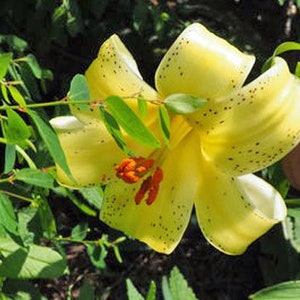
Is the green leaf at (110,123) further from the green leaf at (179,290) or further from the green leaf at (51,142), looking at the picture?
the green leaf at (179,290)

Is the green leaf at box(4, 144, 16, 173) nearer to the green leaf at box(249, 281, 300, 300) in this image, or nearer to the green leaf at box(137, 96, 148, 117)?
the green leaf at box(137, 96, 148, 117)

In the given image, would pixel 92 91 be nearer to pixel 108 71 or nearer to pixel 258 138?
pixel 108 71

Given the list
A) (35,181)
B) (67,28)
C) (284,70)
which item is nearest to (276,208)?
(284,70)

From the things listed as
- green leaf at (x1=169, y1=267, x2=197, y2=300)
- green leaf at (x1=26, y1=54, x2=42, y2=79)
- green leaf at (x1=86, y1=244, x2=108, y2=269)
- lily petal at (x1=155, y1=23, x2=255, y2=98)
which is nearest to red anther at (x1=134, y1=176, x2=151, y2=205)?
lily petal at (x1=155, y1=23, x2=255, y2=98)

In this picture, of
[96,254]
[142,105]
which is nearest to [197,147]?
[142,105]

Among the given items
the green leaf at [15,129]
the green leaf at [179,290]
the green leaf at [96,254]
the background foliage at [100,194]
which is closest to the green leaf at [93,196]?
the background foliage at [100,194]

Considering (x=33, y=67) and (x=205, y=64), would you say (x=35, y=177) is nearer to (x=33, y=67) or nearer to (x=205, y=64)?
(x=205, y=64)

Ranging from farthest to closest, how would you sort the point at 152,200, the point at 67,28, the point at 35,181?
1. the point at 67,28
2. the point at 35,181
3. the point at 152,200
